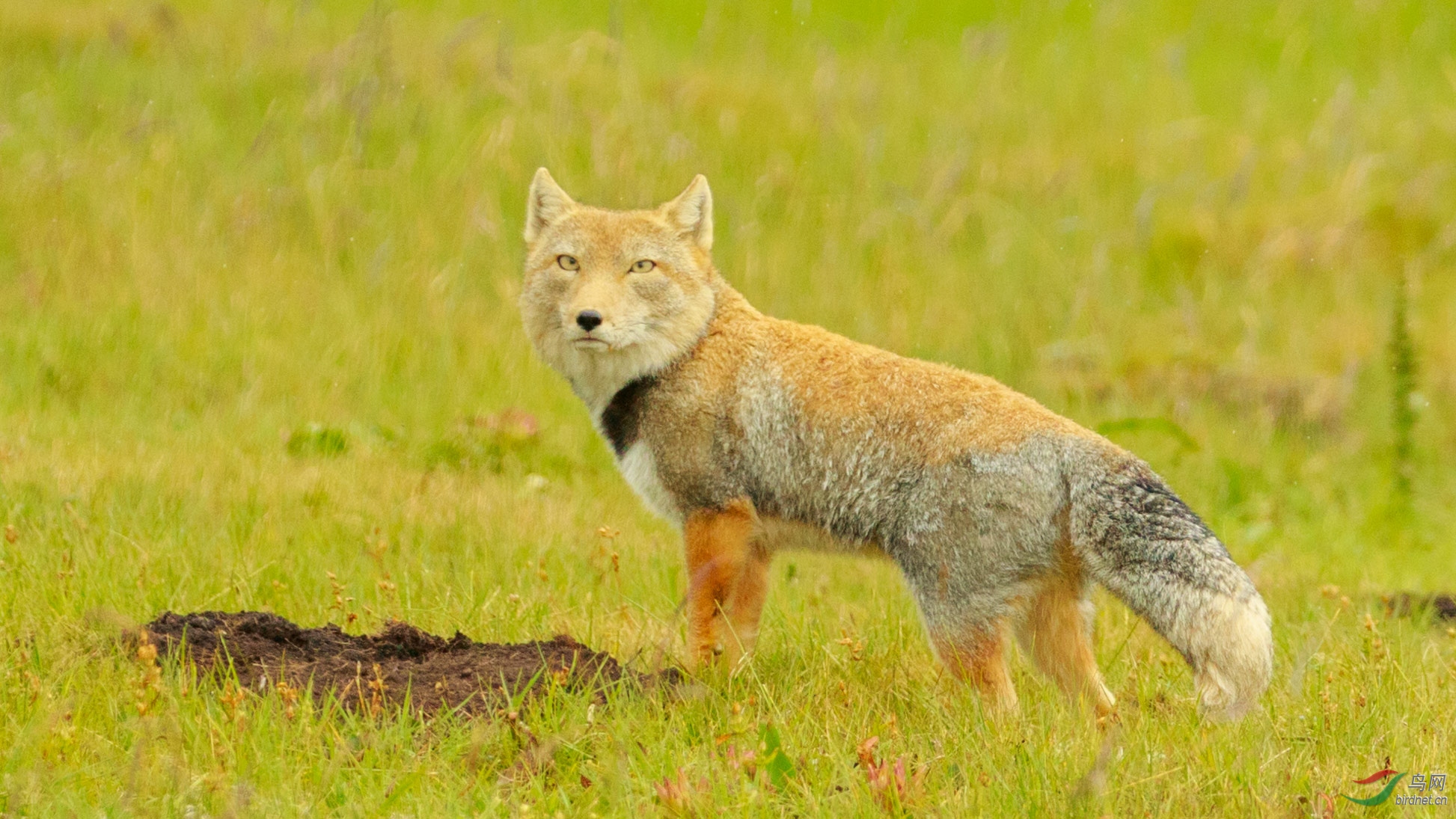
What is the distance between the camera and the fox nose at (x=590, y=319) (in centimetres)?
600

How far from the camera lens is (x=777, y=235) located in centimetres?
1204

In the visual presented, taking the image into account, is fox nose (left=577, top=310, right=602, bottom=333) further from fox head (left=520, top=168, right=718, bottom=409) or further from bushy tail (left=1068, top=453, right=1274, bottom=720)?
bushy tail (left=1068, top=453, right=1274, bottom=720)

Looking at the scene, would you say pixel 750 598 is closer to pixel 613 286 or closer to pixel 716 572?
pixel 716 572

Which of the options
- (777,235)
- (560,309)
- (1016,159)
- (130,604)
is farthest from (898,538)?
(1016,159)

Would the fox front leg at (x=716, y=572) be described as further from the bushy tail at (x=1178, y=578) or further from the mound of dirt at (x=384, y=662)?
the bushy tail at (x=1178, y=578)

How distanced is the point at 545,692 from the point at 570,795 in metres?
0.52

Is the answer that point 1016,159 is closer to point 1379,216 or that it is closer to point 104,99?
point 1379,216

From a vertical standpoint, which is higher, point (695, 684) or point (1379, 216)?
point (1379, 216)

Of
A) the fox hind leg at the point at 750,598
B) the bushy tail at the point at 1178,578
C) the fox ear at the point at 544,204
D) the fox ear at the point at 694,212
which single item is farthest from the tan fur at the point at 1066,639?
the fox ear at the point at 544,204

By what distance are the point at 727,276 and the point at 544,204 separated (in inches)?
182

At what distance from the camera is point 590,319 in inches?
237

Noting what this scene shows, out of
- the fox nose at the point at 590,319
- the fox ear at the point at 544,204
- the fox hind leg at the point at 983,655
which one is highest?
the fox ear at the point at 544,204

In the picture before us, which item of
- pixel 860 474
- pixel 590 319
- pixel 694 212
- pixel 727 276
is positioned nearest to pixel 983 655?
pixel 860 474

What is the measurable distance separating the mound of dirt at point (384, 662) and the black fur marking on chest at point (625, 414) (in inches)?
42.2
